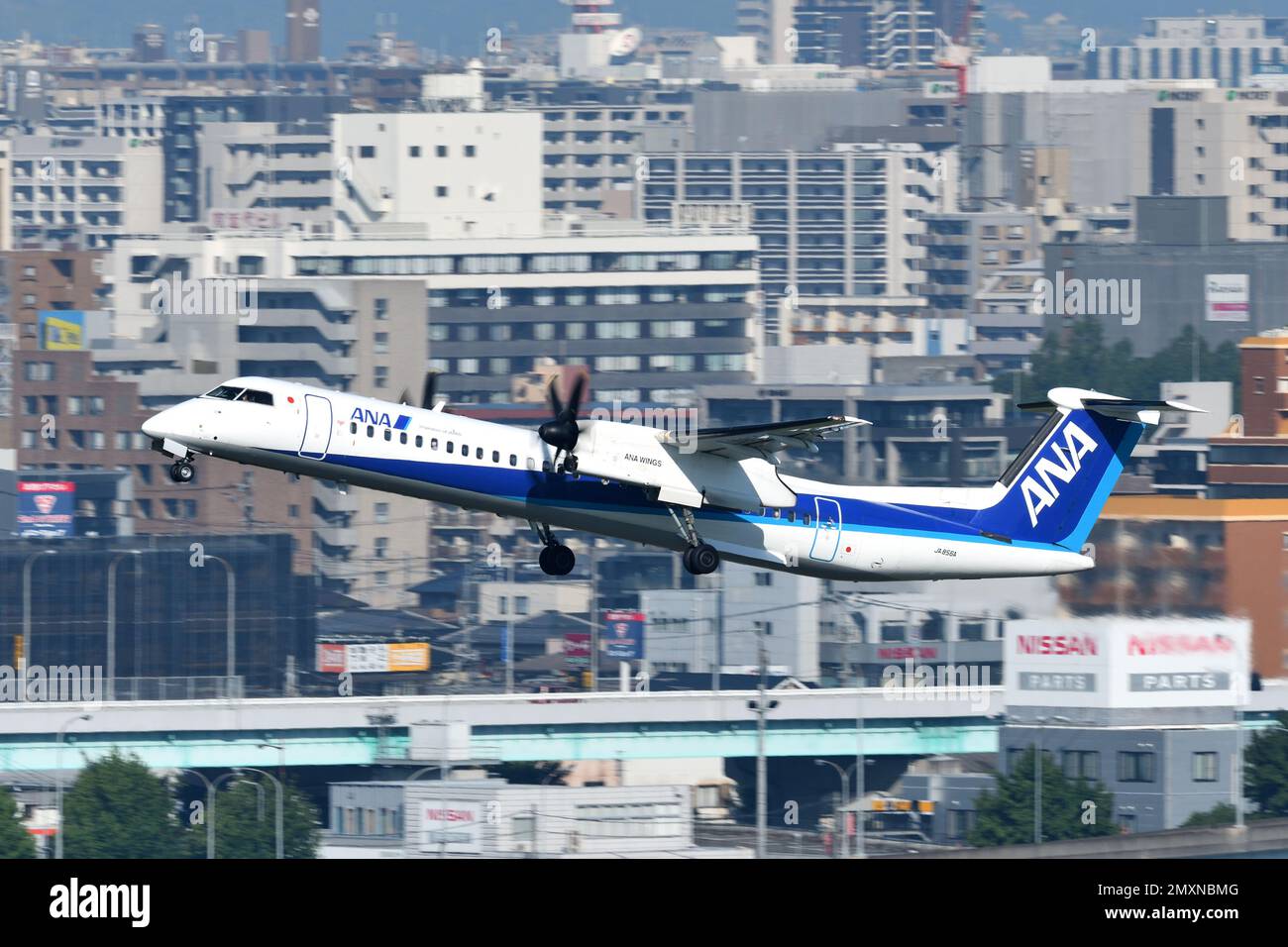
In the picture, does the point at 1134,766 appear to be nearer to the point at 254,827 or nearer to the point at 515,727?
the point at 515,727

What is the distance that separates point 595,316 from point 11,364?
157ft

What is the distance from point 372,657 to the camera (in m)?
93.2

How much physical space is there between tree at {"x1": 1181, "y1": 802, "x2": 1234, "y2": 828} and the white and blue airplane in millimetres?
33690

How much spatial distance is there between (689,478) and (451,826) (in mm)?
27314

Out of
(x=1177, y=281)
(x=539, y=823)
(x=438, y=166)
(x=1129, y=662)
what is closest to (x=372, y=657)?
(x=1129, y=662)

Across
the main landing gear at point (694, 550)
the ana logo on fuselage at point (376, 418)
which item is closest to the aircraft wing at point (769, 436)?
the main landing gear at point (694, 550)

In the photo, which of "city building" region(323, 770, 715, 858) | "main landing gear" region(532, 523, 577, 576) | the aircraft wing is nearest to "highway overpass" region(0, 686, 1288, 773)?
"city building" region(323, 770, 715, 858)

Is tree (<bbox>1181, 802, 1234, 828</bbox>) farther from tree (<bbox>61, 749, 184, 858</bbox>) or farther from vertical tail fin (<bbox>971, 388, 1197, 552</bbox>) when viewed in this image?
vertical tail fin (<bbox>971, 388, 1197, 552</bbox>)

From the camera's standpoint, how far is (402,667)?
93.6 m

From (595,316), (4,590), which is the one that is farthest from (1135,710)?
(595,316)

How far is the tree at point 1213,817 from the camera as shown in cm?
6662

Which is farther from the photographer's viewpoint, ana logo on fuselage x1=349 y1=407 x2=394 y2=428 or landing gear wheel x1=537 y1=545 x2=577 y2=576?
landing gear wheel x1=537 y1=545 x2=577 y2=576

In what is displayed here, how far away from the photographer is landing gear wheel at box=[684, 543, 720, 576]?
105 ft
